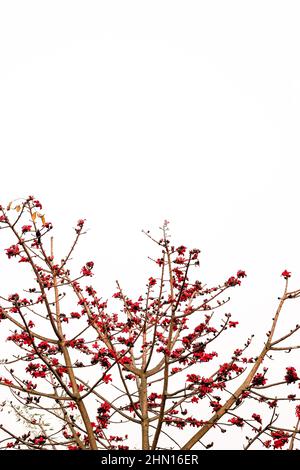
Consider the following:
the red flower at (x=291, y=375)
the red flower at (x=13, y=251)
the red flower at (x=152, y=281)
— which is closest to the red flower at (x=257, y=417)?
the red flower at (x=291, y=375)

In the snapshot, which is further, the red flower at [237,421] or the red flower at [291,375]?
the red flower at [237,421]

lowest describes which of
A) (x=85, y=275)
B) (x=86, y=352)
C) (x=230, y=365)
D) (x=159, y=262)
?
(x=230, y=365)

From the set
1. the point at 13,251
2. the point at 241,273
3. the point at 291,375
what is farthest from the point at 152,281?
the point at 291,375

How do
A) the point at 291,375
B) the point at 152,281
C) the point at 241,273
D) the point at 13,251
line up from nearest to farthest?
the point at 291,375 < the point at 13,251 < the point at 241,273 < the point at 152,281

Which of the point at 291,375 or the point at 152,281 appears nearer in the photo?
the point at 291,375

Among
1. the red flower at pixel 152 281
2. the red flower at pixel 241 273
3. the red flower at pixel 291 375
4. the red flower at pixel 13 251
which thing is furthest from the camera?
the red flower at pixel 152 281

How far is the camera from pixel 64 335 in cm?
700

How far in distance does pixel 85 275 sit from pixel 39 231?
4.92 ft

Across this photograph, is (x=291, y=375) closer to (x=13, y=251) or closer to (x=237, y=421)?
(x=237, y=421)

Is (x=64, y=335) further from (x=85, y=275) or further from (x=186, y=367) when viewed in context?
(x=186, y=367)

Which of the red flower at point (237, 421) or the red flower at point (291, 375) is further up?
the red flower at point (291, 375)

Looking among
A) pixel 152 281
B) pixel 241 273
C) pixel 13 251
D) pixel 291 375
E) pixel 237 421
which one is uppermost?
pixel 152 281

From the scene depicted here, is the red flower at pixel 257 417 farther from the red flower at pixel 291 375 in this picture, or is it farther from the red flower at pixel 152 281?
the red flower at pixel 152 281
